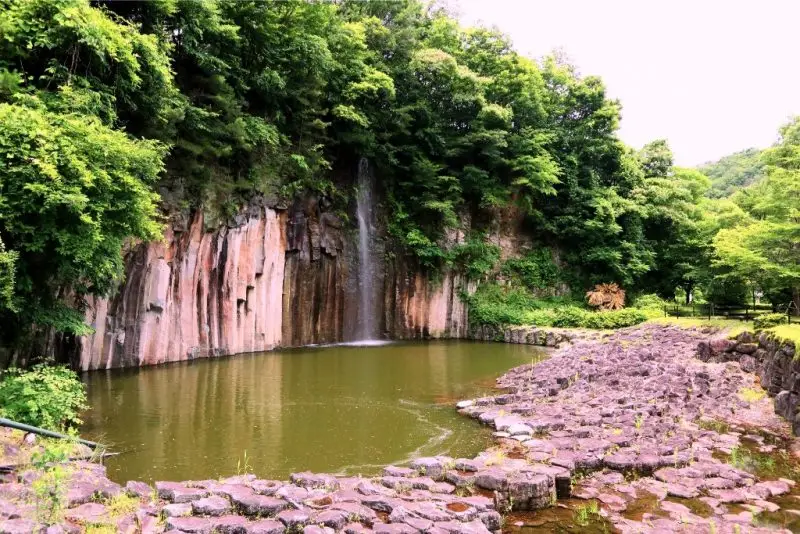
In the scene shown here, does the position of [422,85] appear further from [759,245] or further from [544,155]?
[759,245]

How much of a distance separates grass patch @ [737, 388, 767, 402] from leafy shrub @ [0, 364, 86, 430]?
11.5 meters

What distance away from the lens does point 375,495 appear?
5.88m

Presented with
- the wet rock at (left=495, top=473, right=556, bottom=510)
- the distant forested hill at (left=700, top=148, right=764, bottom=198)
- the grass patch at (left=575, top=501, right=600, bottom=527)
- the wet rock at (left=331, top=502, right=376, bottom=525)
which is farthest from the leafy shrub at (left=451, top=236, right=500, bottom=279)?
the distant forested hill at (left=700, top=148, right=764, bottom=198)

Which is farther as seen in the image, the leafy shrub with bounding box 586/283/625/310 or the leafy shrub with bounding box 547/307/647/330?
the leafy shrub with bounding box 586/283/625/310

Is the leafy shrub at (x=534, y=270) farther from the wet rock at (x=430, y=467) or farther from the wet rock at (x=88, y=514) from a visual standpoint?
the wet rock at (x=88, y=514)

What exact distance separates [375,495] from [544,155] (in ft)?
79.5

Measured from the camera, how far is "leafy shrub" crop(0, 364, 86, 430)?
7.38 m

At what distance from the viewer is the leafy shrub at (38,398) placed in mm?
7383

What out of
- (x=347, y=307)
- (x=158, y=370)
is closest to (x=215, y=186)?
(x=158, y=370)

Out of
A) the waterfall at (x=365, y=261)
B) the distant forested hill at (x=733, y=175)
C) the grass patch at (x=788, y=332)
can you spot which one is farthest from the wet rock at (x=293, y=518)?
the distant forested hill at (x=733, y=175)

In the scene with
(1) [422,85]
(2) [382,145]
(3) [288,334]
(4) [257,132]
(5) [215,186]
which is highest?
(1) [422,85]

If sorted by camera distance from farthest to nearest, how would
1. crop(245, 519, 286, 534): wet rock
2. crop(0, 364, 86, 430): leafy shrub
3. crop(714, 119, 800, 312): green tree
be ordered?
crop(714, 119, 800, 312): green tree → crop(0, 364, 86, 430): leafy shrub → crop(245, 519, 286, 534): wet rock

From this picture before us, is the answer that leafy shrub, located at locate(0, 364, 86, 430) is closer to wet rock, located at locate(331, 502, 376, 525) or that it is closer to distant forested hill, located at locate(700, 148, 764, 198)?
wet rock, located at locate(331, 502, 376, 525)

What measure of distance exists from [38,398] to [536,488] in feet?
21.5
